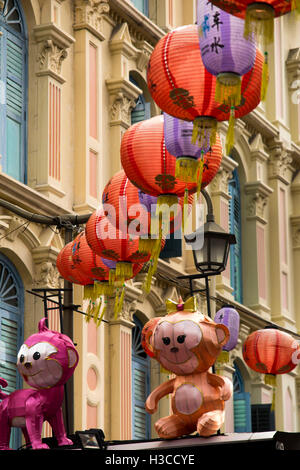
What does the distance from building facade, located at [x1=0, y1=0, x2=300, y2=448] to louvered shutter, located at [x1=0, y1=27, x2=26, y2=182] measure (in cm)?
2

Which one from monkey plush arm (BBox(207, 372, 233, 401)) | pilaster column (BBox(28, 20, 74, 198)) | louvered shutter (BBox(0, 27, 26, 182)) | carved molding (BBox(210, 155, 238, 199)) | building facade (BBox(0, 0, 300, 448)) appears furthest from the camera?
carved molding (BBox(210, 155, 238, 199))

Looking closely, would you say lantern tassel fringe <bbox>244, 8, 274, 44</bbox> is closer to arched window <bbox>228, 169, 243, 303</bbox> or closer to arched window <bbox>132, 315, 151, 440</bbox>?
→ arched window <bbox>132, 315, 151, 440</bbox>

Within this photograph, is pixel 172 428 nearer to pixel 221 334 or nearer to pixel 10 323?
pixel 221 334

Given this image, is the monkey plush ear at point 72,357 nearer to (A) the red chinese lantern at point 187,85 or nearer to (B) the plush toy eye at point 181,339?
(B) the plush toy eye at point 181,339

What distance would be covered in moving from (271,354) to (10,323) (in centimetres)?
324

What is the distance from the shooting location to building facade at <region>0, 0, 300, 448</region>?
14500mm

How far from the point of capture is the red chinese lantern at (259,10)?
22.1 ft

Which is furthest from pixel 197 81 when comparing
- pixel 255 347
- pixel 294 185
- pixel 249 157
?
pixel 294 185

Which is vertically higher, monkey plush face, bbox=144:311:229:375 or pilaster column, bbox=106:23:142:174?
pilaster column, bbox=106:23:142:174

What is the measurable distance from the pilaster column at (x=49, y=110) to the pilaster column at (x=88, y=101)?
463mm

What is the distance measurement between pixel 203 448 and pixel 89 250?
3860 millimetres

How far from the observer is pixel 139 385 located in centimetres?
1739

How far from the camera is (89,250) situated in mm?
11477

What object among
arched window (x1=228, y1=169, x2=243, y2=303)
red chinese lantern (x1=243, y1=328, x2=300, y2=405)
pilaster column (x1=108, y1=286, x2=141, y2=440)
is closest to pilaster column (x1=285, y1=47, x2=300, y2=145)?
arched window (x1=228, y1=169, x2=243, y2=303)
